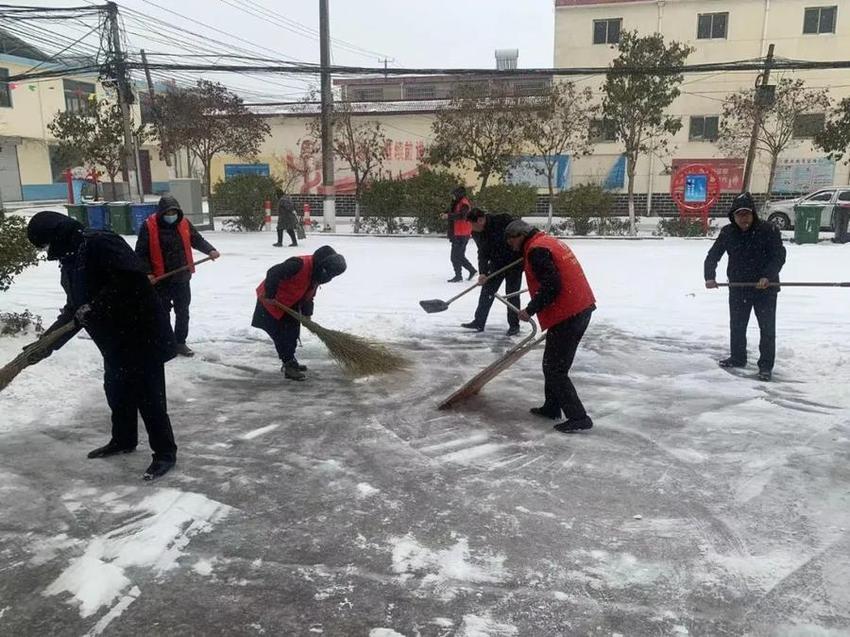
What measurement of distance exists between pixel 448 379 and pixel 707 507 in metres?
2.38

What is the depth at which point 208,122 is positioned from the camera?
57.9 ft

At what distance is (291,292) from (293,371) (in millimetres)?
633

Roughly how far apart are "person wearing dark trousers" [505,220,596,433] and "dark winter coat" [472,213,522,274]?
2235 mm

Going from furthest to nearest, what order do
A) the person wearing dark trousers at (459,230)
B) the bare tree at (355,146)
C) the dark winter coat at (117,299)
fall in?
the bare tree at (355,146)
the person wearing dark trousers at (459,230)
the dark winter coat at (117,299)

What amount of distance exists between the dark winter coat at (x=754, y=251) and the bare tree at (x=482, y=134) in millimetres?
11660

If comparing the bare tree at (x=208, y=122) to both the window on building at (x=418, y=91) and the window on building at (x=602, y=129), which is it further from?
the window on building at (x=418, y=91)

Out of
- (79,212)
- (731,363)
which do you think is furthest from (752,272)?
(79,212)

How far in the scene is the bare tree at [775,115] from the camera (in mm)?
18062

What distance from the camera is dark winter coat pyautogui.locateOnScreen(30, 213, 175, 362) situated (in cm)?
330

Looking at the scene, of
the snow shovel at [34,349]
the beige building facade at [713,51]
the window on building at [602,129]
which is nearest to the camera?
the snow shovel at [34,349]

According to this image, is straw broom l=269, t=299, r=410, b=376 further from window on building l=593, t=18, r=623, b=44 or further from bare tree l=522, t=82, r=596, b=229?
window on building l=593, t=18, r=623, b=44

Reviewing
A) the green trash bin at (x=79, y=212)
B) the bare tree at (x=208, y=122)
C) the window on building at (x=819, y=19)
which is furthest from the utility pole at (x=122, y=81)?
the window on building at (x=819, y=19)

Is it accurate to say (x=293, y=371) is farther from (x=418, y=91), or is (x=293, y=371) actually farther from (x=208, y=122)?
(x=418, y=91)

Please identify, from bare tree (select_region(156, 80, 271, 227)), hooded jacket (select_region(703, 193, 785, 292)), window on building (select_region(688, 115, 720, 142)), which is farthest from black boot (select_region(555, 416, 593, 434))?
window on building (select_region(688, 115, 720, 142))
